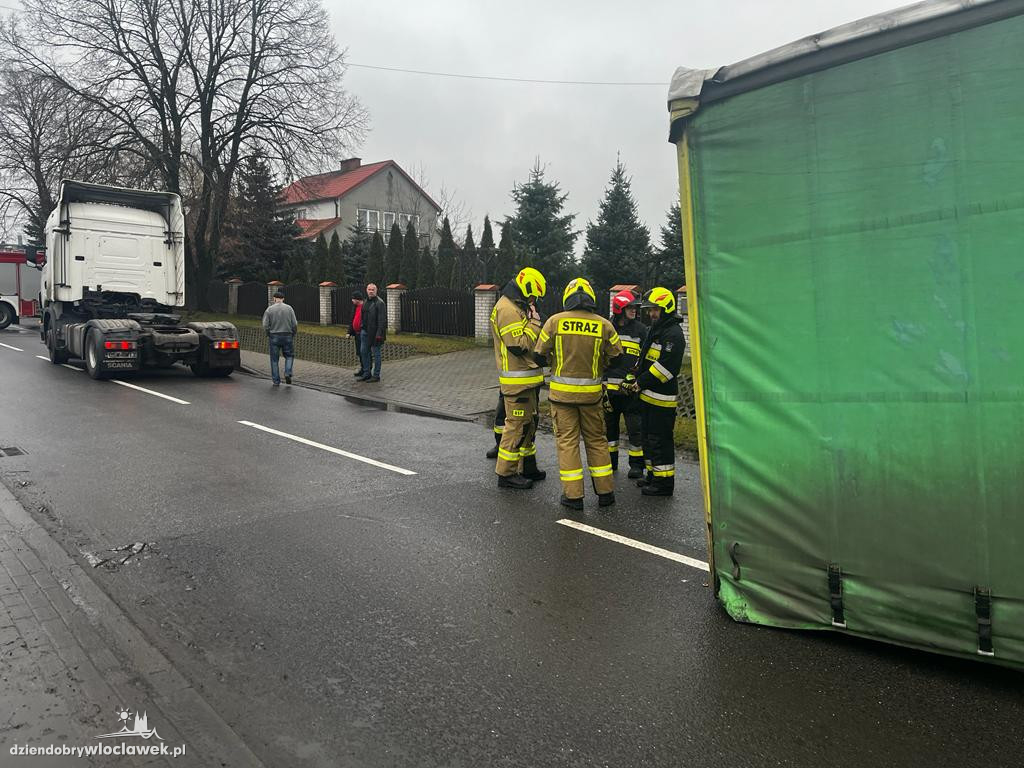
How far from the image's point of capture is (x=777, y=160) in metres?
3.75

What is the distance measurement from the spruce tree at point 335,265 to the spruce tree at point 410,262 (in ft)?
8.85

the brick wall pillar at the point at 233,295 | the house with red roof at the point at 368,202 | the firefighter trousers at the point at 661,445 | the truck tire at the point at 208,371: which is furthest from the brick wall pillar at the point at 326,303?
the firefighter trousers at the point at 661,445

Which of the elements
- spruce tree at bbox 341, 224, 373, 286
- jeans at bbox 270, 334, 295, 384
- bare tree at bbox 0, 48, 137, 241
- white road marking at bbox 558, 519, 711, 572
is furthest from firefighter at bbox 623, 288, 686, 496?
spruce tree at bbox 341, 224, 373, 286

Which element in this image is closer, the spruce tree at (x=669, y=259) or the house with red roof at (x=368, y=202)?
the spruce tree at (x=669, y=259)

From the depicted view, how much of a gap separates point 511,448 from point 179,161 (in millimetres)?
26456

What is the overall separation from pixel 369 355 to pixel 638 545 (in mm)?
10735

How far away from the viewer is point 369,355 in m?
15.2

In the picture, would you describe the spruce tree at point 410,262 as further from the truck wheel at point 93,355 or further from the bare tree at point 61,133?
the truck wheel at point 93,355

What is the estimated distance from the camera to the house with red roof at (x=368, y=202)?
1971 inches

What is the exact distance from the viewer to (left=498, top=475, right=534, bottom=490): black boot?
6781 mm

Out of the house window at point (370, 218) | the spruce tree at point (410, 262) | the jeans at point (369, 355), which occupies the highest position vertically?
the house window at point (370, 218)

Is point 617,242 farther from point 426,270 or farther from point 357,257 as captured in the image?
point 357,257

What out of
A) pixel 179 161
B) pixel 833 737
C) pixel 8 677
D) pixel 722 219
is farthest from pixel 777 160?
pixel 179 161

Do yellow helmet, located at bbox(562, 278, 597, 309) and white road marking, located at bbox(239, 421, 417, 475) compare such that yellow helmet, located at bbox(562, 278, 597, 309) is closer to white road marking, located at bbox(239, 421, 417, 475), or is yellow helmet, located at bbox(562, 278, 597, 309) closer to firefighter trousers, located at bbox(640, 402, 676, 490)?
firefighter trousers, located at bbox(640, 402, 676, 490)
